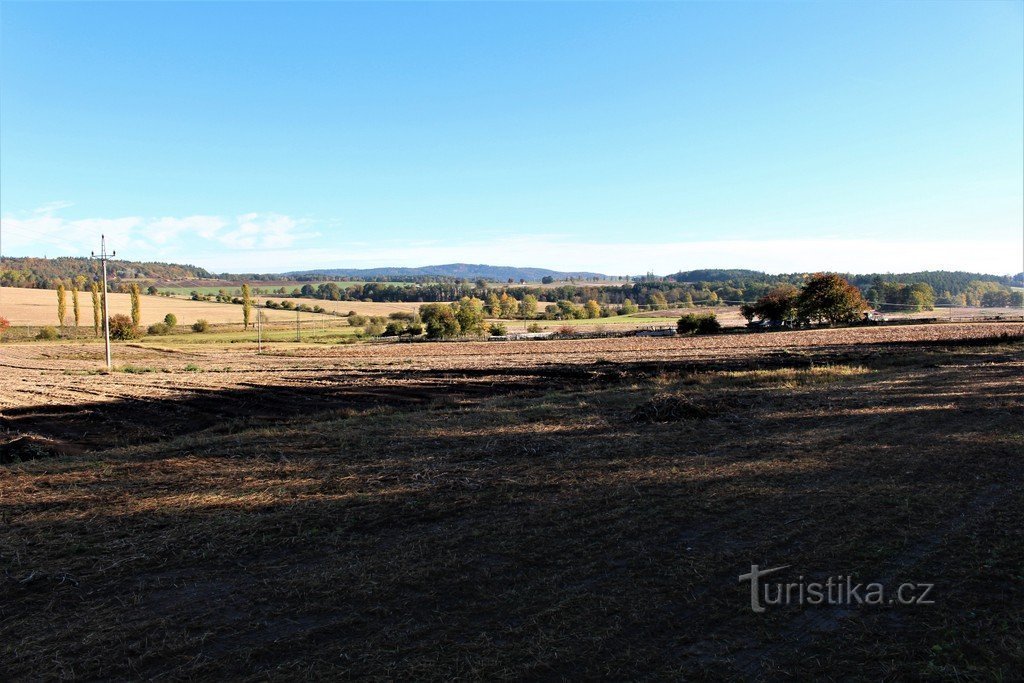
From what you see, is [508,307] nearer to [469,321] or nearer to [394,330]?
[394,330]

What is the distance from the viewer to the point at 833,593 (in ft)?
16.4

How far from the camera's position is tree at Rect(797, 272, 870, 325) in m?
83.8

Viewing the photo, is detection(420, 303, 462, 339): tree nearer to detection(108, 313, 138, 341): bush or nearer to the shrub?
the shrub

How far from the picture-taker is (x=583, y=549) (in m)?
6.00

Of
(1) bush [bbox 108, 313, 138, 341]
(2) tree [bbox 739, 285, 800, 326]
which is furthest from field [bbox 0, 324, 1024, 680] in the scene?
(1) bush [bbox 108, 313, 138, 341]

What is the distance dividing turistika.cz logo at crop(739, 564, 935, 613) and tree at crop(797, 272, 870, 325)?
88.8 metres

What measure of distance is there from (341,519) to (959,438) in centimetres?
1036

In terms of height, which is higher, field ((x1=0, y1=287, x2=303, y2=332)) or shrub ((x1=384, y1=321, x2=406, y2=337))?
field ((x1=0, y1=287, x2=303, y2=332))

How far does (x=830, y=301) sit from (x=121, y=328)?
99.3m

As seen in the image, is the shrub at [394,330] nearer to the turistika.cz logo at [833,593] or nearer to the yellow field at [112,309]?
the yellow field at [112,309]

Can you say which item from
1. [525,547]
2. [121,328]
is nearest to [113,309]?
[121,328]

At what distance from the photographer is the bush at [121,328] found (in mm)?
86125

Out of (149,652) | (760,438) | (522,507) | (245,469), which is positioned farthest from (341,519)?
(760,438)

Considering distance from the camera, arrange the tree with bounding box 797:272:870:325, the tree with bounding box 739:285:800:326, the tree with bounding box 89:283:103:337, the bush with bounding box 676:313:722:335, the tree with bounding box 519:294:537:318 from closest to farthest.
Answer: the bush with bounding box 676:313:722:335
the tree with bounding box 797:272:870:325
the tree with bounding box 89:283:103:337
the tree with bounding box 739:285:800:326
the tree with bounding box 519:294:537:318
